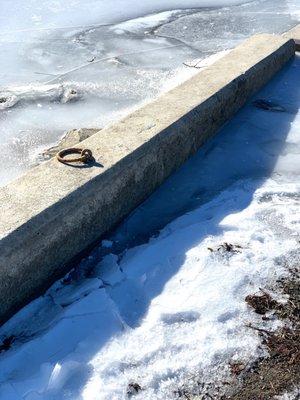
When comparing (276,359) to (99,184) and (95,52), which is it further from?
(95,52)

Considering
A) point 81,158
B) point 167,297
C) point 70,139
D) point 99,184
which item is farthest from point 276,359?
point 70,139

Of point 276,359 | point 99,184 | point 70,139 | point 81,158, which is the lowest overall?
point 276,359

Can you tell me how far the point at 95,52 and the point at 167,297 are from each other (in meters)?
4.40

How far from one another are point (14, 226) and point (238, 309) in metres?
1.31

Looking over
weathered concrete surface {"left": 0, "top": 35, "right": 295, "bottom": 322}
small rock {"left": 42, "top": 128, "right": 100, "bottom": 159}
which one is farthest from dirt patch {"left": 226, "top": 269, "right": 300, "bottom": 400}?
small rock {"left": 42, "top": 128, "right": 100, "bottom": 159}

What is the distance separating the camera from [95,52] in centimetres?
637

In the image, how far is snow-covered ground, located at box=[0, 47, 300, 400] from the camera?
7.89 ft

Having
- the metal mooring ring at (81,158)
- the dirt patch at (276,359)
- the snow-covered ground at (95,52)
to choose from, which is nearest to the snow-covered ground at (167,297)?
the dirt patch at (276,359)

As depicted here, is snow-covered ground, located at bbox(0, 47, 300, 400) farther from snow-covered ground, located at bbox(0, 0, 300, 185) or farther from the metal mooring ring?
snow-covered ground, located at bbox(0, 0, 300, 185)

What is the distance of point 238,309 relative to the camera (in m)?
2.71

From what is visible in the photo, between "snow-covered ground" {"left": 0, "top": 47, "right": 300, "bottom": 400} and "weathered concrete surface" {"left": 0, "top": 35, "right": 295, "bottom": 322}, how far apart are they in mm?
123

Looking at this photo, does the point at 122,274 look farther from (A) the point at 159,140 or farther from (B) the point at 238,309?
(A) the point at 159,140

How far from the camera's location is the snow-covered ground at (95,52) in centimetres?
473

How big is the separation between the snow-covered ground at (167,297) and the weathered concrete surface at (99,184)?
0.40ft
